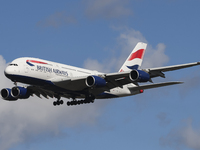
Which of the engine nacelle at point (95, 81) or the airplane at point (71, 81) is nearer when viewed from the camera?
the airplane at point (71, 81)

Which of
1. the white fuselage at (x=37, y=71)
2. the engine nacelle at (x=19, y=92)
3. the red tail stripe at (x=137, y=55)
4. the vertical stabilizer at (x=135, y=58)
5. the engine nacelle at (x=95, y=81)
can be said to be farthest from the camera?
the red tail stripe at (x=137, y=55)

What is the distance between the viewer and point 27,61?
53.7 metres

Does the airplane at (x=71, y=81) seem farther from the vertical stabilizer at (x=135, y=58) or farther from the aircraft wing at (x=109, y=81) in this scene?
the vertical stabilizer at (x=135, y=58)

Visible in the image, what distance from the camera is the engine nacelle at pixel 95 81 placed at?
54469mm

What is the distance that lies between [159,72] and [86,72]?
35.3 feet

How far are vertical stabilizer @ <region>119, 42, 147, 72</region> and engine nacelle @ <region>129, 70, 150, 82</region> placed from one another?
1258cm

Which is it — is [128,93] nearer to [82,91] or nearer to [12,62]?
[82,91]

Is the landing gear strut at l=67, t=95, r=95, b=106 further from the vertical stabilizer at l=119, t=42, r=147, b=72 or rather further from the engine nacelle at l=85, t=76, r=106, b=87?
the vertical stabilizer at l=119, t=42, r=147, b=72

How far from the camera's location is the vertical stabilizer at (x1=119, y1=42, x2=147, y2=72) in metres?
66.8

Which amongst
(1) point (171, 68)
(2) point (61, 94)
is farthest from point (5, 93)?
(1) point (171, 68)

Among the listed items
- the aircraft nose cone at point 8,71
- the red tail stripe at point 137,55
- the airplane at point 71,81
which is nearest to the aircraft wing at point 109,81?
the airplane at point 71,81

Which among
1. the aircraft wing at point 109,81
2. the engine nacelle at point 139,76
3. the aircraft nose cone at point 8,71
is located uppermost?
the aircraft nose cone at point 8,71

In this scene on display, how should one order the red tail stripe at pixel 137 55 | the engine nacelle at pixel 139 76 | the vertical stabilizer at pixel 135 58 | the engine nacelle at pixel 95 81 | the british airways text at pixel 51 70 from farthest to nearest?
the red tail stripe at pixel 137 55, the vertical stabilizer at pixel 135 58, the engine nacelle at pixel 95 81, the british airways text at pixel 51 70, the engine nacelle at pixel 139 76

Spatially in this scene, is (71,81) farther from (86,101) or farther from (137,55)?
(137,55)
